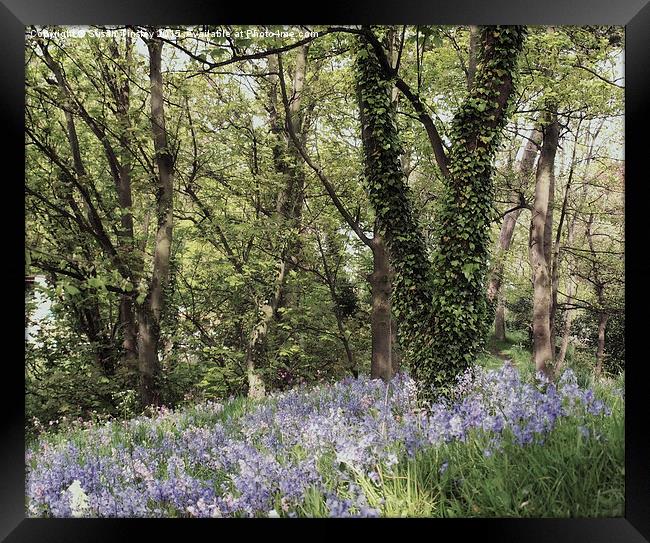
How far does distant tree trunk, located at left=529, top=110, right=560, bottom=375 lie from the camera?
16.0ft

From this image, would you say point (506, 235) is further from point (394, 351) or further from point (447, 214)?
point (394, 351)

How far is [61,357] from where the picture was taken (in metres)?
4.54

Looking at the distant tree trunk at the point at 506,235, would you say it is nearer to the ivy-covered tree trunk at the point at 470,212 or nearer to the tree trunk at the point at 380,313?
the ivy-covered tree trunk at the point at 470,212

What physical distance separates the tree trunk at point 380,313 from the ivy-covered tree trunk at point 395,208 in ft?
0.53

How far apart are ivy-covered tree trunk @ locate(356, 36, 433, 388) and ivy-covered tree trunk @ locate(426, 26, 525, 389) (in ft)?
0.47

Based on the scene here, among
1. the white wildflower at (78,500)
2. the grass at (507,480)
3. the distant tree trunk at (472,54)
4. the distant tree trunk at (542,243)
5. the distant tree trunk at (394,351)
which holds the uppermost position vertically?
the distant tree trunk at (472,54)

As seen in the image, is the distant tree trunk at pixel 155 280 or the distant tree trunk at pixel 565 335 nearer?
the distant tree trunk at pixel 565 335

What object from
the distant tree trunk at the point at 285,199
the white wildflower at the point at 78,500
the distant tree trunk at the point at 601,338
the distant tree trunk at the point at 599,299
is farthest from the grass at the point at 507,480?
the distant tree trunk at the point at 285,199

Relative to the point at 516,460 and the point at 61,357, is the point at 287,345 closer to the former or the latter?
the point at 61,357

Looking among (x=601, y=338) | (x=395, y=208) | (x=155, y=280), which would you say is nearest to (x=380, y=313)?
(x=395, y=208)

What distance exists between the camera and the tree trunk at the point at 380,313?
16.1 feet
